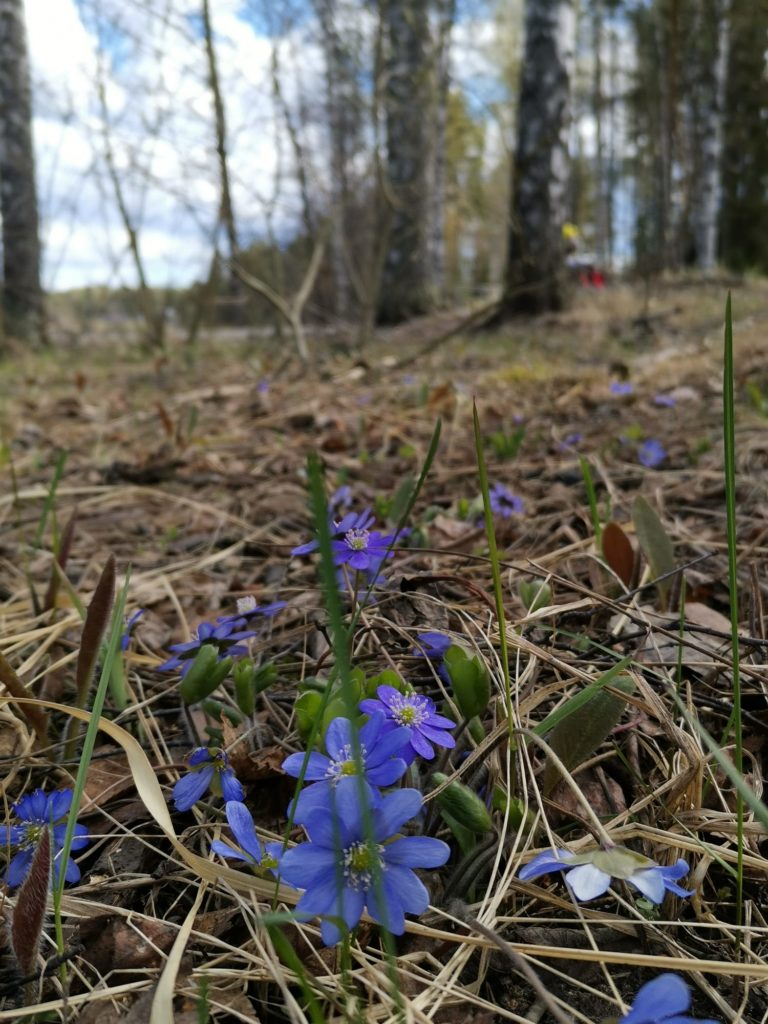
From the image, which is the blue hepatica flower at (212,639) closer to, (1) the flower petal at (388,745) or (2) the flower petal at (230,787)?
(2) the flower petal at (230,787)

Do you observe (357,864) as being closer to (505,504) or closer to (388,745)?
(388,745)

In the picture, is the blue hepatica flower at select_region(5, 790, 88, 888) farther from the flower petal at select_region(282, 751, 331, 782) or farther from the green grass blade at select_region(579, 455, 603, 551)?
the green grass blade at select_region(579, 455, 603, 551)

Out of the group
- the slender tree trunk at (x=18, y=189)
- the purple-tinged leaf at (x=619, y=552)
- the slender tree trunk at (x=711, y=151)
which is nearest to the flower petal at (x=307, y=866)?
the purple-tinged leaf at (x=619, y=552)

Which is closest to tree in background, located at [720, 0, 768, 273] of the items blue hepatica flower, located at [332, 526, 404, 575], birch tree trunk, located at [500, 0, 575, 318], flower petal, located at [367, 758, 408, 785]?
birch tree trunk, located at [500, 0, 575, 318]

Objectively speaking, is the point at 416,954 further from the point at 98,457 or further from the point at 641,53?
the point at 641,53

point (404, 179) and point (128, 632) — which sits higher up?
point (404, 179)

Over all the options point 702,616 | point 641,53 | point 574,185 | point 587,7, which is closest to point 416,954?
point 702,616

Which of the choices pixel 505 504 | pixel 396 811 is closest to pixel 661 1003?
pixel 396 811
